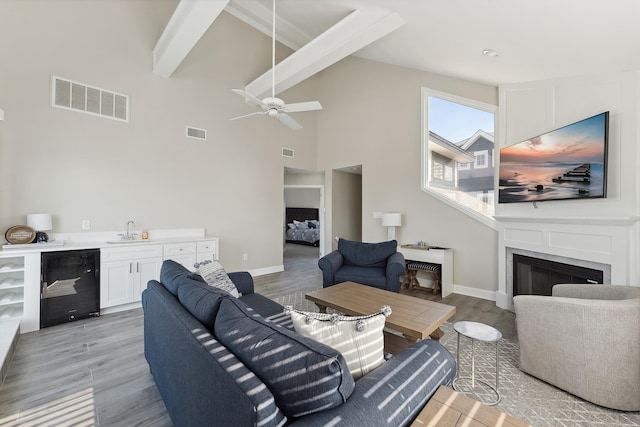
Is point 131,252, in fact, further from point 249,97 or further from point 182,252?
point 249,97

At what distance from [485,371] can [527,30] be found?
3.00m

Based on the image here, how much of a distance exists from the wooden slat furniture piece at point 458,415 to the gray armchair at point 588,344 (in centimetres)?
135

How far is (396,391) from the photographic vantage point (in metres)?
1.05

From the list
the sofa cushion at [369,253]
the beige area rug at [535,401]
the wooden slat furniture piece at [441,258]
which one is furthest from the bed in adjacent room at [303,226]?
the beige area rug at [535,401]

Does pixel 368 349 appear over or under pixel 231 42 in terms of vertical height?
under

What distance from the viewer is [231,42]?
5.12 m

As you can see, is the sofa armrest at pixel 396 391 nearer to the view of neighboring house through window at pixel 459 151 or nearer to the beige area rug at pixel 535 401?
the beige area rug at pixel 535 401

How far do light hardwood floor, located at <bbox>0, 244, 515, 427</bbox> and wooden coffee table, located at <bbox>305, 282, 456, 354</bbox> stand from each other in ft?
4.08

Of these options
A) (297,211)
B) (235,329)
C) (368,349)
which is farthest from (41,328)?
(297,211)

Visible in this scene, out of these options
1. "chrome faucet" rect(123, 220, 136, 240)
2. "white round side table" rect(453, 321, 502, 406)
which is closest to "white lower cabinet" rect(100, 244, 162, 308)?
"chrome faucet" rect(123, 220, 136, 240)

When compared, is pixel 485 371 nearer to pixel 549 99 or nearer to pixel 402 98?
pixel 549 99

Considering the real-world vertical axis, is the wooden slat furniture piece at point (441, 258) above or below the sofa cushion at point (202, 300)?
below

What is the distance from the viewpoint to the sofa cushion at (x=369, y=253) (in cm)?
399

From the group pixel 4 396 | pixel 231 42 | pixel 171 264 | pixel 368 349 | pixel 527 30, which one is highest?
pixel 231 42
